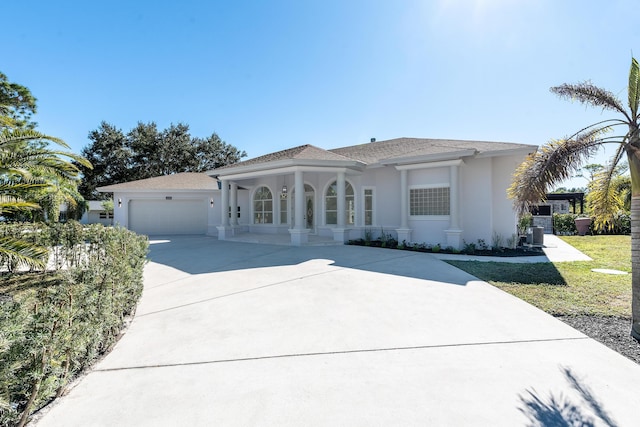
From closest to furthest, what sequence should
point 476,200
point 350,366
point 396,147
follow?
point 350,366, point 476,200, point 396,147

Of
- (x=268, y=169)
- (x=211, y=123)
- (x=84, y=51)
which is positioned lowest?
(x=268, y=169)

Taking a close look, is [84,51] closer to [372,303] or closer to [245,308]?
[245,308]

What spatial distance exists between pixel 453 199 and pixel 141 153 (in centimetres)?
3661

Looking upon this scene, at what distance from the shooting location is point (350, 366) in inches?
122

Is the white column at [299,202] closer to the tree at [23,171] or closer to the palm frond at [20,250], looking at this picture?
the tree at [23,171]

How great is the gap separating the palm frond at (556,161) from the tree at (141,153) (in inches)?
1485

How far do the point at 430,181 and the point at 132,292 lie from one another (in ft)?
34.5

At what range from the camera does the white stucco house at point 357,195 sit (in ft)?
37.0

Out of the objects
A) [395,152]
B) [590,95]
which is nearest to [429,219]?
[395,152]

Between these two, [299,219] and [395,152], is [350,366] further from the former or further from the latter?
[395,152]

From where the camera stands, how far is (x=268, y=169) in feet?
43.9

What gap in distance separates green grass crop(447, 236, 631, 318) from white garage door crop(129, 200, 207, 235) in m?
15.8

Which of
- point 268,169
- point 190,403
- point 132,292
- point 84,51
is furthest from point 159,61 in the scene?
point 190,403

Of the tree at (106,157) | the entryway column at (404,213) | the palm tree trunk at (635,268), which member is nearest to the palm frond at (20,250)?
the palm tree trunk at (635,268)
